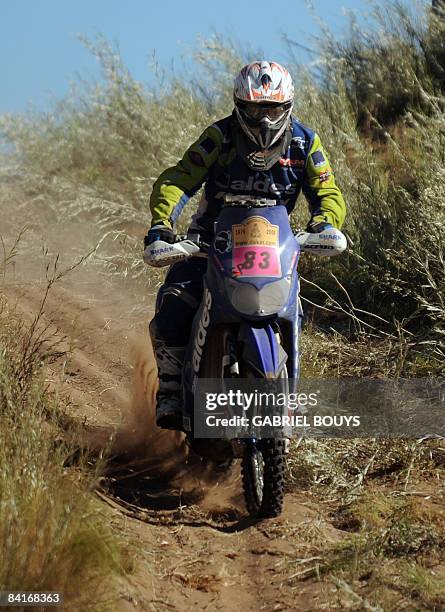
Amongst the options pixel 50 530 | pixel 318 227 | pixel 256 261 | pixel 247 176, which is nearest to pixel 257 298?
pixel 256 261

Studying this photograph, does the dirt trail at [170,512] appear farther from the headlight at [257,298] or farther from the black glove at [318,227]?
the black glove at [318,227]

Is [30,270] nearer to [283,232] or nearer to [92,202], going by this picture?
[92,202]

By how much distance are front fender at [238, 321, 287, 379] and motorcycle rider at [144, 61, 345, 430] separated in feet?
2.17

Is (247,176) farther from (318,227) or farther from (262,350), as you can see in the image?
(262,350)

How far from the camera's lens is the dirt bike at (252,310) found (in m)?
4.50

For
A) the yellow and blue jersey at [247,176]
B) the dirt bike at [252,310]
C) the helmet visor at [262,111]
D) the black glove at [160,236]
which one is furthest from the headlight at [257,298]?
the helmet visor at [262,111]

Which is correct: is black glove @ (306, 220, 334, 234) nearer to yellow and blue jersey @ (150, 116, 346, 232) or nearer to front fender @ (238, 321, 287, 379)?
yellow and blue jersey @ (150, 116, 346, 232)

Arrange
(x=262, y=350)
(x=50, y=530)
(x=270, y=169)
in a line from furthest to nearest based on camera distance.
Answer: (x=270, y=169) → (x=262, y=350) → (x=50, y=530)

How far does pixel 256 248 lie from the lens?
15.0ft

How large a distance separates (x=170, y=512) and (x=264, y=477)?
568 mm

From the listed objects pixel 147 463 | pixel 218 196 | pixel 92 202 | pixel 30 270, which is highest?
pixel 92 202

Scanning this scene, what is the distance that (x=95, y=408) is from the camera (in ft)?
21.6

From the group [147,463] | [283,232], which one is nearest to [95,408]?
[147,463]

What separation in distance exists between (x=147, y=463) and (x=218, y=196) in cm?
149
